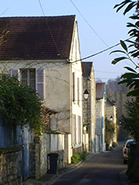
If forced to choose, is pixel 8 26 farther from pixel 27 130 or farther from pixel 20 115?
pixel 20 115

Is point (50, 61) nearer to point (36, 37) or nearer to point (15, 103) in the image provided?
point (36, 37)

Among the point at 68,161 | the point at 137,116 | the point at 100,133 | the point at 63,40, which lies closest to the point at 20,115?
the point at 137,116

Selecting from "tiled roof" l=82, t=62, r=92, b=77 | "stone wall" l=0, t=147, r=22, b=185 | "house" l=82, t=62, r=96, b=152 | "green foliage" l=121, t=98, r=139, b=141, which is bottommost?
"stone wall" l=0, t=147, r=22, b=185

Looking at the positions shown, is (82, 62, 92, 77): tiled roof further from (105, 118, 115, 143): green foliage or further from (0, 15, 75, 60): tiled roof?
(105, 118, 115, 143): green foliage

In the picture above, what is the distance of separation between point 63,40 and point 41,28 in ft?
6.35

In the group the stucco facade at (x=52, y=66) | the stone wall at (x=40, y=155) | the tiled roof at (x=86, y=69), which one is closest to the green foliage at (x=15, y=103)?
the stone wall at (x=40, y=155)

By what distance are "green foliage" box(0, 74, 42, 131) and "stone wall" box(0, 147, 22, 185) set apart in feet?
3.00

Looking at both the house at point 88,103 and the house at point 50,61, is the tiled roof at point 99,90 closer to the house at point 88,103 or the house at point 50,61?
the house at point 88,103

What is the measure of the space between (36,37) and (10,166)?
16.3 m

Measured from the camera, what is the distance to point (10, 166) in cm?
1184

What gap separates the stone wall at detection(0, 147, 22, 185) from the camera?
11.0 metres

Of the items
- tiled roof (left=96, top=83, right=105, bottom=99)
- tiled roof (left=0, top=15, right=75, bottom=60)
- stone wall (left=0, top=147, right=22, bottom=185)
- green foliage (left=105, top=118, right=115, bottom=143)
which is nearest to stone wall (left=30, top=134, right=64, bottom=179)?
stone wall (left=0, top=147, right=22, bottom=185)

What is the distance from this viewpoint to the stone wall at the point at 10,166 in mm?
11020

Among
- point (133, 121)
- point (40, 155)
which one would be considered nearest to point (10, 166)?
point (40, 155)
